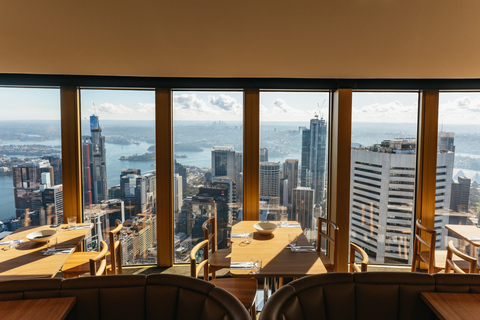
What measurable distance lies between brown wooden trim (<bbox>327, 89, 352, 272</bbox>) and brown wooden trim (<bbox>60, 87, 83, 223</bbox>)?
10.4ft

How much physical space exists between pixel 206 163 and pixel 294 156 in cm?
114

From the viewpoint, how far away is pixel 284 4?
1556 mm

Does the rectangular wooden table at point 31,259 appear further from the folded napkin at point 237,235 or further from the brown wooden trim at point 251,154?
the brown wooden trim at point 251,154

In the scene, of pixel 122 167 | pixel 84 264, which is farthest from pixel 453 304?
pixel 122 167

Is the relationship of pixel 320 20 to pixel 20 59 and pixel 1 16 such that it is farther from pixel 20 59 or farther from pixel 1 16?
pixel 20 59

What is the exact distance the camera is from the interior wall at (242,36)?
159cm

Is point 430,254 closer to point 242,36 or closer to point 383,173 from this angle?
point 383,173

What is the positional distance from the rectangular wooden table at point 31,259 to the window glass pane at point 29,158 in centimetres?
72

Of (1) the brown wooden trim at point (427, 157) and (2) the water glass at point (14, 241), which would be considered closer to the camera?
(2) the water glass at point (14, 241)

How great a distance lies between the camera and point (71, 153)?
11.4 ft

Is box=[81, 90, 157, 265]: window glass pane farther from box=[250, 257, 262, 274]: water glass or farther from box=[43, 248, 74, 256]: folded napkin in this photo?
box=[250, 257, 262, 274]: water glass

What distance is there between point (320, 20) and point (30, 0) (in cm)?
162

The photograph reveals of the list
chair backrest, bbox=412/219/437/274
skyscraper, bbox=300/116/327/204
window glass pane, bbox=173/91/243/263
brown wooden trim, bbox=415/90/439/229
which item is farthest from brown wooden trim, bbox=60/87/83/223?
brown wooden trim, bbox=415/90/439/229

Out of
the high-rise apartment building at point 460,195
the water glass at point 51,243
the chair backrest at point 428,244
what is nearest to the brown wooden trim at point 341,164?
the chair backrest at point 428,244
